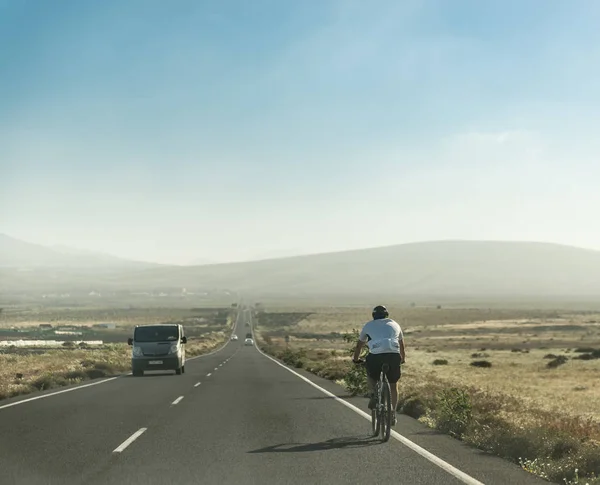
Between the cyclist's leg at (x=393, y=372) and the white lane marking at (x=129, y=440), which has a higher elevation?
the cyclist's leg at (x=393, y=372)

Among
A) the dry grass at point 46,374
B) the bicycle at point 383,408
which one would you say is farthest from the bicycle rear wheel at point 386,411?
the dry grass at point 46,374

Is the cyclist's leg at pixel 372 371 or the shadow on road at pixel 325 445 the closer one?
the shadow on road at pixel 325 445

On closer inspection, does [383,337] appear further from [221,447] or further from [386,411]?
[221,447]

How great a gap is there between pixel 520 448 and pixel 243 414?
23.0 feet

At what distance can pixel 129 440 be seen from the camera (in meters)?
11.8

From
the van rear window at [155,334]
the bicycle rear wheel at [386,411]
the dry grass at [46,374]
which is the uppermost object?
the van rear window at [155,334]

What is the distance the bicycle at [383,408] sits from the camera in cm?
1195

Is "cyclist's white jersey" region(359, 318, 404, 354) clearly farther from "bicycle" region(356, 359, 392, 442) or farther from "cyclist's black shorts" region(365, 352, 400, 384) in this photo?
"bicycle" region(356, 359, 392, 442)

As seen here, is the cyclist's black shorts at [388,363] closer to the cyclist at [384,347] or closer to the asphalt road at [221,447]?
the cyclist at [384,347]

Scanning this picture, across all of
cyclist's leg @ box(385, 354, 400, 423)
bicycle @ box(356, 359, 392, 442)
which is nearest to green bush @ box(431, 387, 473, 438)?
cyclist's leg @ box(385, 354, 400, 423)

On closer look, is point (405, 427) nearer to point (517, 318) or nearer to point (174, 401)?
point (174, 401)

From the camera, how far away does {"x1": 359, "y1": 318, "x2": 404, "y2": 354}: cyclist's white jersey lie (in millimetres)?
12227

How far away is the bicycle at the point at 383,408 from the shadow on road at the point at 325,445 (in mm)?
240

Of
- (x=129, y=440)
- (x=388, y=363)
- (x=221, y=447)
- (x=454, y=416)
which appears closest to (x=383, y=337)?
(x=388, y=363)
